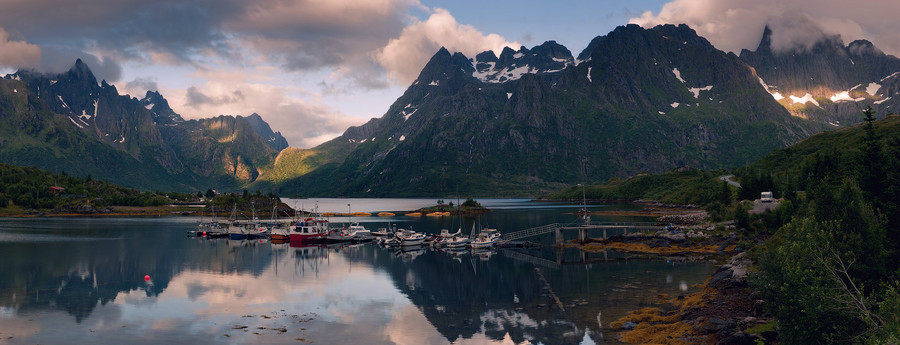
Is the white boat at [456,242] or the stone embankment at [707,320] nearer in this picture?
the stone embankment at [707,320]

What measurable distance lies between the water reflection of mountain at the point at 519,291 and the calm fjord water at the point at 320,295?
20cm

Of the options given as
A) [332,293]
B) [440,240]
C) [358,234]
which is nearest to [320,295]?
[332,293]

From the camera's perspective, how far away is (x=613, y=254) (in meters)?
99.1

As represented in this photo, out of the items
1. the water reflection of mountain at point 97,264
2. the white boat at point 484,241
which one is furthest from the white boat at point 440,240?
the water reflection of mountain at point 97,264

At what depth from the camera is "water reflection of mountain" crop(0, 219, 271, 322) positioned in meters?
63.2

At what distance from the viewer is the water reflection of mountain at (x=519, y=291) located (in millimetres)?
48125

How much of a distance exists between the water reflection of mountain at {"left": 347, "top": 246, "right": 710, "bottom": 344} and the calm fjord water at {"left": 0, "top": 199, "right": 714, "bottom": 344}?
20 centimetres

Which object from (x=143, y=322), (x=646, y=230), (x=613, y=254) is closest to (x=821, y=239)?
(x=143, y=322)

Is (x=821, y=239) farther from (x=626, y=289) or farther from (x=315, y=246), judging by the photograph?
(x=315, y=246)

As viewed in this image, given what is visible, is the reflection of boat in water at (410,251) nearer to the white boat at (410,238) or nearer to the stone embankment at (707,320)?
the white boat at (410,238)

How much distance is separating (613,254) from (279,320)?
6513cm

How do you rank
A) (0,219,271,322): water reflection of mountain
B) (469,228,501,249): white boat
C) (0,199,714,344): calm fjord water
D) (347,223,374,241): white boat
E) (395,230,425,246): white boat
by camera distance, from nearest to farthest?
(0,199,714,344): calm fjord water < (0,219,271,322): water reflection of mountain < (469,228,501,249): white boat < (395,230,425,246): white boat < (347,223,374,241): white boat

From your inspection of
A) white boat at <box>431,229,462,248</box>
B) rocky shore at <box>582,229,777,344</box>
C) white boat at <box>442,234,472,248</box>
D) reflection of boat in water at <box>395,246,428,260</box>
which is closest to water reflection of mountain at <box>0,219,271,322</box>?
reflection of boat in water at <box>395,246,428,260</box>

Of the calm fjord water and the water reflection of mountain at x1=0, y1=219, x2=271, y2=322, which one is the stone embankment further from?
the water reflection of mountain at x1=0, y1=219, x2=271, y2=322
